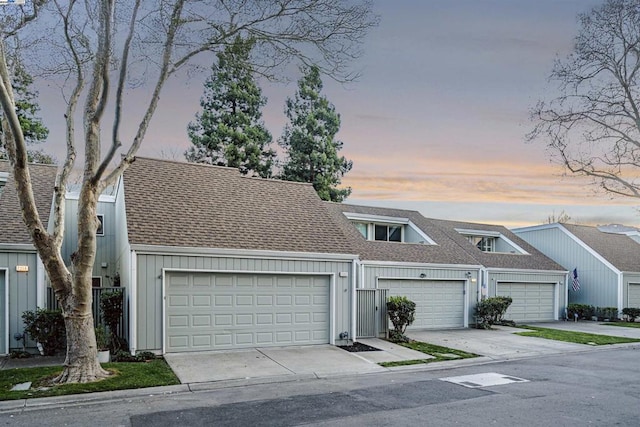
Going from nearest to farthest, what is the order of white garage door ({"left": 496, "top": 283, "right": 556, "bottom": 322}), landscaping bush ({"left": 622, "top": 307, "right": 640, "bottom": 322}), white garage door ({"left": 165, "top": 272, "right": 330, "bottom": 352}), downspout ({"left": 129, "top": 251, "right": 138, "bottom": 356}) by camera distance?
downspout ({"left": 129, "top": 251, "right": 138, "bottom": 356}), white garage door ({"left": 165, "top": 272, "right": 330, "bottom": 352}), white garage door ({"left": 496, "top": 283, "right": 556, "bottom": 322}), landscaping bush ({"left": 622, "top": 307, "right": 640, "bottom": 322})

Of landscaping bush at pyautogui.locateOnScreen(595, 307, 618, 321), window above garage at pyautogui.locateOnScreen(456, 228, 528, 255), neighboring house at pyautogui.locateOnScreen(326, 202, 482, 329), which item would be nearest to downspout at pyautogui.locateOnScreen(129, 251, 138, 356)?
neighboring house at pyautogui.locateOnScreen(326, 202, 482, 329)

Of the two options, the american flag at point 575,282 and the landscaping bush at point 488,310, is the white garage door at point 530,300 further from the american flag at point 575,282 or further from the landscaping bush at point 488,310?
the landscaping bush at point 488,310

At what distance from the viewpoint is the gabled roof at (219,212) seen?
13203mm

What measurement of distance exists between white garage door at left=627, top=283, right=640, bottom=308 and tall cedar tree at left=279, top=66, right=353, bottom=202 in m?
17.4

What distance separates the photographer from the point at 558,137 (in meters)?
18.7

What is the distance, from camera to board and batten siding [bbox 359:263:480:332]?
1828 cm

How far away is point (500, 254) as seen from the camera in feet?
79.8

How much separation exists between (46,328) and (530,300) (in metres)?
19.9

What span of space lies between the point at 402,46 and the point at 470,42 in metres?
1.95

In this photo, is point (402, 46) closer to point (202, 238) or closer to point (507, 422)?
point (202, 238)

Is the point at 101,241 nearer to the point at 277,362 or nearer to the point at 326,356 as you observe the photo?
the point at 277,362

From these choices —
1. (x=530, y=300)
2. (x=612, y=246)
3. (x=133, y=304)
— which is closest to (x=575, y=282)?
(x=530, y=300)

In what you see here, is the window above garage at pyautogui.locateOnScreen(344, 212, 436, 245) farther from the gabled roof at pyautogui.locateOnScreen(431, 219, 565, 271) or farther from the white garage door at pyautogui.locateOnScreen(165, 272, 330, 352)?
the white garage door at pyautogui.locateOnScreen(165, 272, 330, 352)

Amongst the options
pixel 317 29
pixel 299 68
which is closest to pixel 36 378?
pixel 299 68
